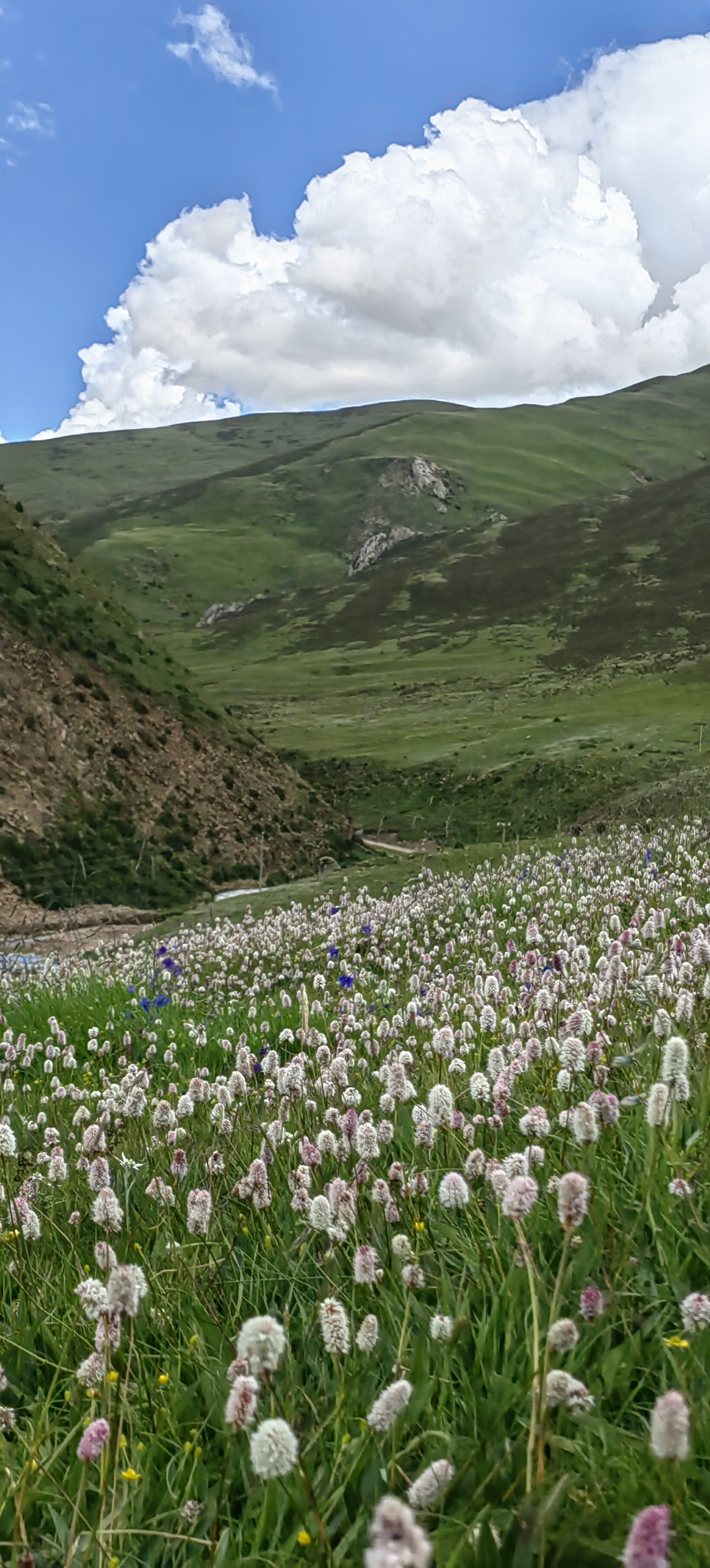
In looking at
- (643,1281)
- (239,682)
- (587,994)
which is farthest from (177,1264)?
(239,682)

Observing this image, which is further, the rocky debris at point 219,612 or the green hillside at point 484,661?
the rocky debris at point 219,612

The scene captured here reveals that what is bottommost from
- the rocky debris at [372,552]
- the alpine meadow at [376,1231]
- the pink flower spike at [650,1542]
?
the alpine meadow at [376,1231]

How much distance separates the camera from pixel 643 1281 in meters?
2.71

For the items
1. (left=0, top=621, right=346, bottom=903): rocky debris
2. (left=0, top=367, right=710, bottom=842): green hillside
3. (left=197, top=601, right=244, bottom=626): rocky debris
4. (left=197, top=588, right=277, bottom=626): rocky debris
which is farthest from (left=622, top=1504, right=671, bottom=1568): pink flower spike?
(left=197, top=601, right=244, bottom=626): rocky debris

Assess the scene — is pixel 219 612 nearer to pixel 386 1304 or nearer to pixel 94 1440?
pixel 386 1304

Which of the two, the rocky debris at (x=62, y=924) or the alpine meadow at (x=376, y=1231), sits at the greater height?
the alpine meadow at (x=376, y=1231)

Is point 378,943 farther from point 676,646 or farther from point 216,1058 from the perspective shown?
point 676,646

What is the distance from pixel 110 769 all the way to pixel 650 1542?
31.5 meters

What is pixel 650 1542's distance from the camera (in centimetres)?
126

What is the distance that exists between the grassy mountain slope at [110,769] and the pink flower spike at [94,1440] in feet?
77.0

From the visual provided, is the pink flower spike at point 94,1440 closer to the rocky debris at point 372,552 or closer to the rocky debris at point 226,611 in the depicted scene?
the rocky debris at point 226,611

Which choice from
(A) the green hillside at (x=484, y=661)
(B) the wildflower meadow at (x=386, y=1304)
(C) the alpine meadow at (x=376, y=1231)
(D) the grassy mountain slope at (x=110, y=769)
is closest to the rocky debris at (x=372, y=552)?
(A) the green hillside at (x=484, y=661)

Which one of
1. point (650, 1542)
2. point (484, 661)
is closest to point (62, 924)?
point (650, 1542)

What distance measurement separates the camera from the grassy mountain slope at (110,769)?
28.5 metres
